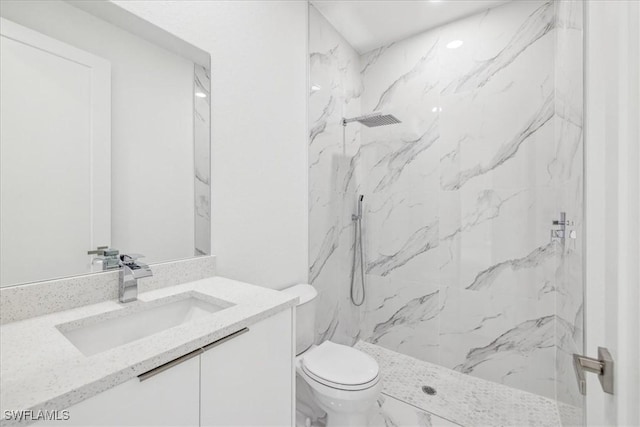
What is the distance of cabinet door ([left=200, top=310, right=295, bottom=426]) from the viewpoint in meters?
0.79

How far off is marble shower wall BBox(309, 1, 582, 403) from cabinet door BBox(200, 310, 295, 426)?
3.50 ft

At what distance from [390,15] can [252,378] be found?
2467mm

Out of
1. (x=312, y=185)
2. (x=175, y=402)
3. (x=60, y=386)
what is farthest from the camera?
(x=312, y=185)

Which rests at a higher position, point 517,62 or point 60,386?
point 517,62

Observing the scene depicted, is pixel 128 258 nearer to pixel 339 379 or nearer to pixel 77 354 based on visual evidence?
pixel 77 354

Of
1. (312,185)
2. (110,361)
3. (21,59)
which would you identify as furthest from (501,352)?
(21,59)

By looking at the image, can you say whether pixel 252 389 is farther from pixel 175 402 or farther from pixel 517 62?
pixel 517 62

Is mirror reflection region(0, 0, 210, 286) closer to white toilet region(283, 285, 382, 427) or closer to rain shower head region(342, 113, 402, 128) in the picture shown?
white toilet region(283, 285, 382, 427)

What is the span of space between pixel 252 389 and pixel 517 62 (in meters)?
2.48

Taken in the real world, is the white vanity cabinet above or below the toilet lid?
above

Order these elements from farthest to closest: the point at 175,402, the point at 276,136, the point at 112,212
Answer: the point at 276,136 → the point at 112,212 → the point at 175,402

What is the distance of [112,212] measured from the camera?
1077 millimetres
